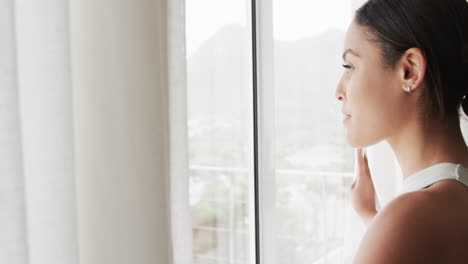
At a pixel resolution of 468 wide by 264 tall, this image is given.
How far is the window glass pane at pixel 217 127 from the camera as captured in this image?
2338 millimetres

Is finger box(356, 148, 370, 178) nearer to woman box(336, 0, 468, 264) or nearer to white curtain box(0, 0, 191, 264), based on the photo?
woman box(336, 0, 468, 264)

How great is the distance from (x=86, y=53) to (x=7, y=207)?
27 cm

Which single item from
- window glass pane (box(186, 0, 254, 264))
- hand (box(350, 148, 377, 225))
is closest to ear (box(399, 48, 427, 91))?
hand (box(350, 148, 377, 225))

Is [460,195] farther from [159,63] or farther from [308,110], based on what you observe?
[308,110]

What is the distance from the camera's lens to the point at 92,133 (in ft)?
2.44

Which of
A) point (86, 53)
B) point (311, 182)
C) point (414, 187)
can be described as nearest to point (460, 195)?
point (414, 187)

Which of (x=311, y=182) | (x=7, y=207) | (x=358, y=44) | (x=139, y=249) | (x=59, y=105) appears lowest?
(x=311, y=182)

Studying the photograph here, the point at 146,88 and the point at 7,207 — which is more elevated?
the point at 146,88

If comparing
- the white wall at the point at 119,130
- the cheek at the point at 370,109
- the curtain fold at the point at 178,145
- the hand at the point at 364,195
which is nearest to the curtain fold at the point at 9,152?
the white wall at the point at 119,130

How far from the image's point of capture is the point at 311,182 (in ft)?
6.97

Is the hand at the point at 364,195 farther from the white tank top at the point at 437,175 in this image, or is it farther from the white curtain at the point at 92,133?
the white curtain at the point at 92,133

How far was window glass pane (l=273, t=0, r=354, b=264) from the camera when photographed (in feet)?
5.84

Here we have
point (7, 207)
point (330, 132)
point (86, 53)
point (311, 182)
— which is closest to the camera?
point (7, 207)

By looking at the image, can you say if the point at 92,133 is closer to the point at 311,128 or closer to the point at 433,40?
the point at 433,40
